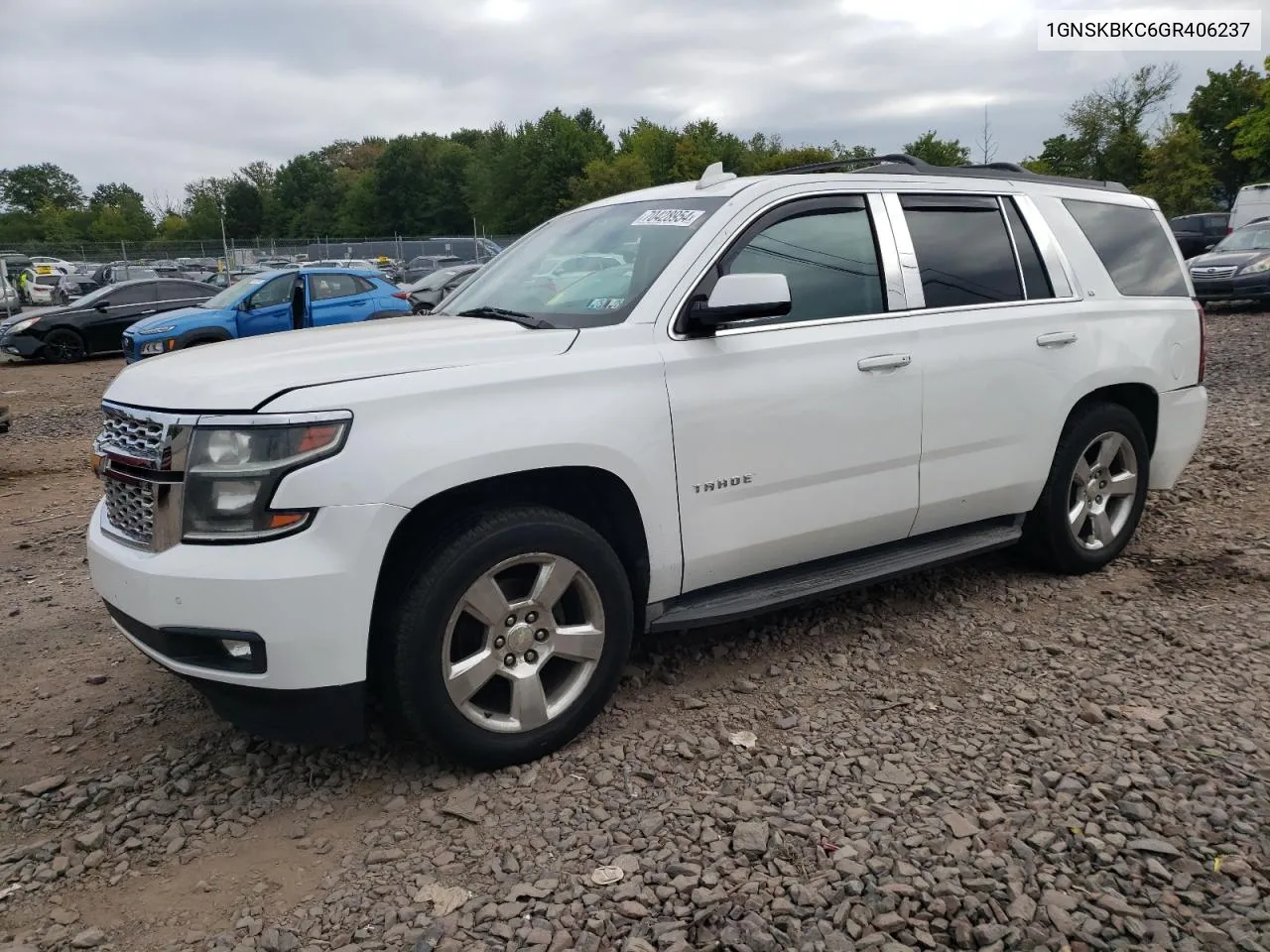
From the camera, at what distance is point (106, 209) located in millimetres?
80625

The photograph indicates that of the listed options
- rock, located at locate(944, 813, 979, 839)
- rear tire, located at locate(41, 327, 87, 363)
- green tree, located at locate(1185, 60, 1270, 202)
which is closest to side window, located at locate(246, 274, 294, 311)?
rear tire, located at locate(41, 327, 87, 363)

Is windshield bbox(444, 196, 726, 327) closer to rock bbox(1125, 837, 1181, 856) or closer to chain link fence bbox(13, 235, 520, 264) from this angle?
rock bbox(1125, 837, 1181, 856)

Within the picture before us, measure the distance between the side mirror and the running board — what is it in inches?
39.6

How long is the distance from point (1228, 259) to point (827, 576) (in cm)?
1552

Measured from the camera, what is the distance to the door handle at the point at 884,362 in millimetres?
3592

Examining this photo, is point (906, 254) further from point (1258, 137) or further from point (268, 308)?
point (1258, 137)

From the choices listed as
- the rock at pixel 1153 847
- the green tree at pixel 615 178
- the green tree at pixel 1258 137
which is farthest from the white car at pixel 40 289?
the green tree at pixel 1258 137

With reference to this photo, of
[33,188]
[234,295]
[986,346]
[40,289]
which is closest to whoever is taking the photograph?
[986,346]

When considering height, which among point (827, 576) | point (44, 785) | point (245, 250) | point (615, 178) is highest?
point (615, 178)

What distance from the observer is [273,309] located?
13711mm

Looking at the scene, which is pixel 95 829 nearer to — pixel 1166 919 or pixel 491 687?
pixel 491 687

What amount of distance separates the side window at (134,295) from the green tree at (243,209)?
74.3m

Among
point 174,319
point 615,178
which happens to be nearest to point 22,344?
point 174,319

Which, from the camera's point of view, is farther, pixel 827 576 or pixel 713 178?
pixel 713 178
